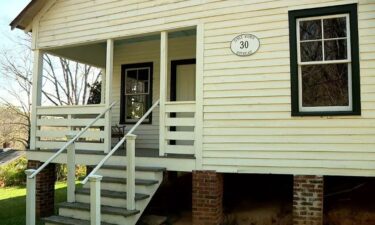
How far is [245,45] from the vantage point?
704 centimetres

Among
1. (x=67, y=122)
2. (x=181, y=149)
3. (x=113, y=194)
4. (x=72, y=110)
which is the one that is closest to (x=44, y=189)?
(x=67, y=122)

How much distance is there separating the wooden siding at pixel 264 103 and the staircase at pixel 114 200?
1149 millimetres

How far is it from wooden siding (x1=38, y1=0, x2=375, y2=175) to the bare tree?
24366 mm

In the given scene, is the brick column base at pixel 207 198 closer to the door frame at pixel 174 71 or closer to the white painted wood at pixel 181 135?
the white painted wood at pixel 181 135

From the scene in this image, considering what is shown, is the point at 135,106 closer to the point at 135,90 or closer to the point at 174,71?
the point at 135,90

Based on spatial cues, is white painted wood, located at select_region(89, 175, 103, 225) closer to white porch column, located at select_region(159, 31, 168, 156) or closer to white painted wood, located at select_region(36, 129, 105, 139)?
white porch column, located at select_region(159, 31, 168, 156)

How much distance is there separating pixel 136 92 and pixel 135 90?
0.08 m

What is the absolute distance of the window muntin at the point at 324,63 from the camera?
6.46 meters

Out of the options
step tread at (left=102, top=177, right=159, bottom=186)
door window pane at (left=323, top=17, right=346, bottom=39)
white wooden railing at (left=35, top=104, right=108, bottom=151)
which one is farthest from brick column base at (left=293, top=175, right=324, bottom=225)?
white wooden railing at (left=35, top=104, right=108, bottom=151)

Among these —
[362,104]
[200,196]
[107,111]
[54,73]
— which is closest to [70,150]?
[107,111]

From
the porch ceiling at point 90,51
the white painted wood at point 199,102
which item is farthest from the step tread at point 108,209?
the porch ceiling at point 90,51

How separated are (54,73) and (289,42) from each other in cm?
2727

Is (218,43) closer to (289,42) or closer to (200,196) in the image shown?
(289,42)

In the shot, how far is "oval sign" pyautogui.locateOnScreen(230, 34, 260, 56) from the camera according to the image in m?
6.97
